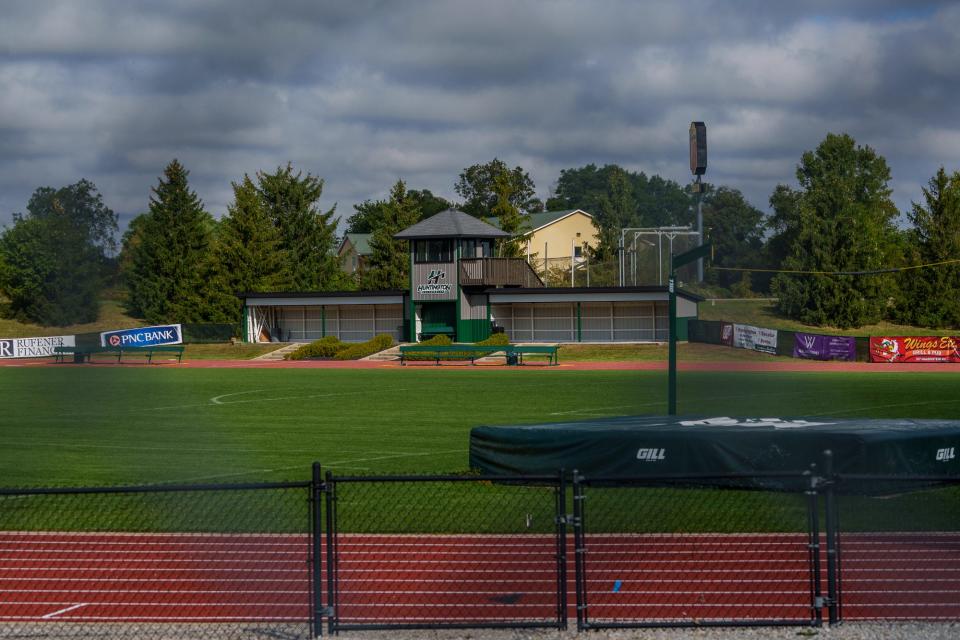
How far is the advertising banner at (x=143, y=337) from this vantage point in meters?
52.1

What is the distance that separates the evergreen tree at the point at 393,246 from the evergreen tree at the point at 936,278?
3834cm

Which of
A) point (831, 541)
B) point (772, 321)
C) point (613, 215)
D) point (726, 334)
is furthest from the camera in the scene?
point (613, 215)

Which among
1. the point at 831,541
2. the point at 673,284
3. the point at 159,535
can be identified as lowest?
the point at 159,535

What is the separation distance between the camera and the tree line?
1523cm

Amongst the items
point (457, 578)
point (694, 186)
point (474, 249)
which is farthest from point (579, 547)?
point (474, 249)

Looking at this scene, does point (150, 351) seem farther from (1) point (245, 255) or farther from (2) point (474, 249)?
(1) point (245, 255)

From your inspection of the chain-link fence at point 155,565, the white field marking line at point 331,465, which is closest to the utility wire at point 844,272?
the white field marking line at point 331,465

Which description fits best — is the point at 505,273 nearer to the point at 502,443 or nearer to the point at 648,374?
the point at 648,374

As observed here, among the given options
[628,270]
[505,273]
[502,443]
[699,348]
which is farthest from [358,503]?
[628,270]

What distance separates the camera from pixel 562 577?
343 inches

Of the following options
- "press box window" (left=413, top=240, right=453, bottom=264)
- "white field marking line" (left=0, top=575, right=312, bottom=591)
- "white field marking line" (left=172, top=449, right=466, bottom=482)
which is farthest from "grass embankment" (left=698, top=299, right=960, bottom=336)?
"white field marking line" (left=0, top=575, right=312, bottom=591)

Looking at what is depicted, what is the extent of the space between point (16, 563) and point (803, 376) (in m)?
32.9

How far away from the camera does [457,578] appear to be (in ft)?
35.7

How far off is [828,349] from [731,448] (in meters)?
39.2
